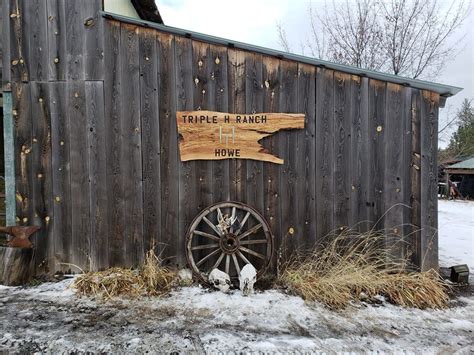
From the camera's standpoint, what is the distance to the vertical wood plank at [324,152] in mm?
3703

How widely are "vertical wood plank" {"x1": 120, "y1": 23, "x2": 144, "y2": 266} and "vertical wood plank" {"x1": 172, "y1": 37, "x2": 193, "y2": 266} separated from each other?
50cm

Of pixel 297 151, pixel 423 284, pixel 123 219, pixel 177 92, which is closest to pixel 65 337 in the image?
pixel 123 219

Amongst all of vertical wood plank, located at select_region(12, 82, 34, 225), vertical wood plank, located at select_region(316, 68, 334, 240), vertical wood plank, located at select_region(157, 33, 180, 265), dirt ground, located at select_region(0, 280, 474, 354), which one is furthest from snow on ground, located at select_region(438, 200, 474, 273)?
vertical wood plank, located at select_region(12, 82, 34, 225)

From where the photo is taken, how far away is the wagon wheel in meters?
3.56

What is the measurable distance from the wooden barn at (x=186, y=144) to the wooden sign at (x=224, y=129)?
0.04ft

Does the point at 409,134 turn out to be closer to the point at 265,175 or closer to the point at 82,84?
the point at 265,175

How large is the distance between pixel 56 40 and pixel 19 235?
2.45 metres

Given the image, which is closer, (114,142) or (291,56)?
(291,56)

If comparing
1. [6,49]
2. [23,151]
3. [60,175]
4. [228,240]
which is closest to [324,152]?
[228,240]

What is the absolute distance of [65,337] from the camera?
2.49 metres

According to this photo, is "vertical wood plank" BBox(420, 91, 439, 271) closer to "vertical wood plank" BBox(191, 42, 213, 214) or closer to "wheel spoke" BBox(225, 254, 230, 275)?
"wheel spoke" BBox(225, 254, 230, 275)

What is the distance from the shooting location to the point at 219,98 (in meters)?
3.71

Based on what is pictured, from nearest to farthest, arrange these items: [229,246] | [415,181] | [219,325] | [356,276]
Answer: [219,325], [356,276], [229,246], [415,181]

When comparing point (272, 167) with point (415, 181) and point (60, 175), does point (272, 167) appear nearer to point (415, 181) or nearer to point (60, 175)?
point (415, 181)
